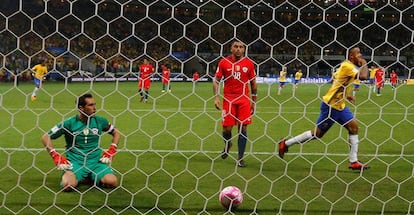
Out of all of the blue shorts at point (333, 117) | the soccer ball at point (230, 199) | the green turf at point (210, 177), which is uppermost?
the blue shorts at point (333, 117)

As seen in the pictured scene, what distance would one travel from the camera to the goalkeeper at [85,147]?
16.1ft

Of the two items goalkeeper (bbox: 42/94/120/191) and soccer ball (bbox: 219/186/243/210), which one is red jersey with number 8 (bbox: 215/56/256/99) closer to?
goalkeeper (bbox: 42/94/120/191)

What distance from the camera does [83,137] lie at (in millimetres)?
5082

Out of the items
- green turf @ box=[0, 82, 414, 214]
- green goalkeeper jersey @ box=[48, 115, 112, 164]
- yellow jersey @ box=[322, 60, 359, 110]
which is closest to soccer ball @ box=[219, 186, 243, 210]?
green turf @ box=[0, 82, 414, 214]

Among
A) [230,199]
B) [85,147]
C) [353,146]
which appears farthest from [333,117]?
[85,147]

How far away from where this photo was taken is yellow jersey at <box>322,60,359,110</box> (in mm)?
5738

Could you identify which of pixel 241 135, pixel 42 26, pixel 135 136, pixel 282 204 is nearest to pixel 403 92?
pixel 42 26

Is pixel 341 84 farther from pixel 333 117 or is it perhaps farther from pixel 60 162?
pixel 60 162

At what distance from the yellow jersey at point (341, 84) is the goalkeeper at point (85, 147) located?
2509 mm

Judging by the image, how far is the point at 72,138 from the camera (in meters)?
5.12

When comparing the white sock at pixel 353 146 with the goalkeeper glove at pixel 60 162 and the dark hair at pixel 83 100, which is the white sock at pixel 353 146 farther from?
the goalkeeper glove at pixel 60 162

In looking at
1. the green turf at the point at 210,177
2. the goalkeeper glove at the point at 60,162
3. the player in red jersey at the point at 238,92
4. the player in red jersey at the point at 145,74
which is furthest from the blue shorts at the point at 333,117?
the player in red jersey at the point at 145,74

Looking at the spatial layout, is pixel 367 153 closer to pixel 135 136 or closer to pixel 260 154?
pixel 260 154

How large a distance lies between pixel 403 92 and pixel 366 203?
18.6 metres
